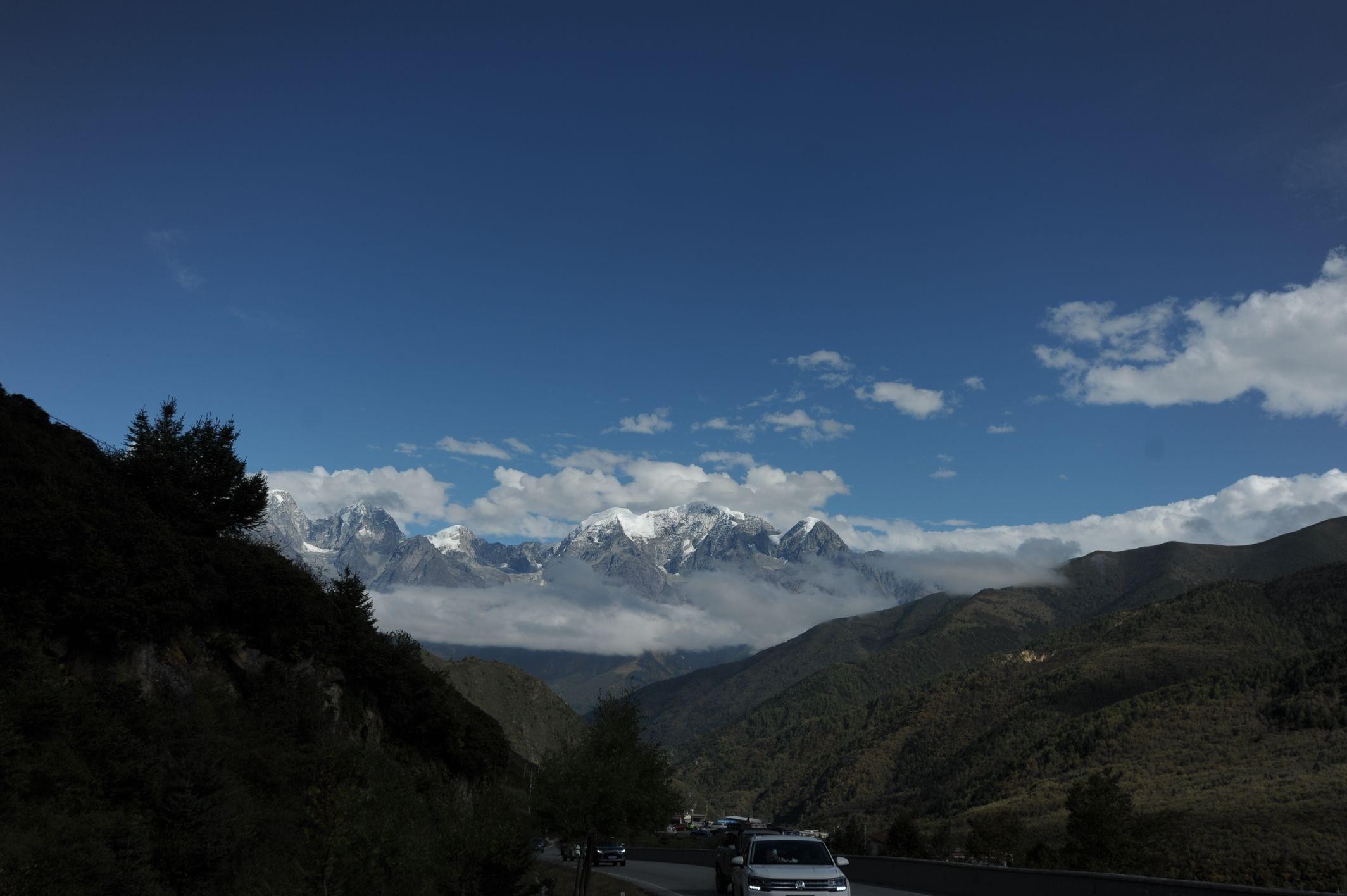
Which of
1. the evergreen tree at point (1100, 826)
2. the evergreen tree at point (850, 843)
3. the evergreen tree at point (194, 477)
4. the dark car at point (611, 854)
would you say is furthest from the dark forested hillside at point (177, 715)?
the evergreen tree at point (1100, 826)

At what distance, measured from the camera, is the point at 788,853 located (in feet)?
64.6

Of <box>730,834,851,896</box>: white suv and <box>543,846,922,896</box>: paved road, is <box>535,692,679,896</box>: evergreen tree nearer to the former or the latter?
<box>543,846,922,896</box>: paved road

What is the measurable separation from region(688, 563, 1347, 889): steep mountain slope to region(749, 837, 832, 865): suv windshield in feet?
78.4

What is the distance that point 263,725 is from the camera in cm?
3541

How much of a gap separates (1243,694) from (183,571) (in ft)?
381

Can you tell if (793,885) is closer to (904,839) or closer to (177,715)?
(177,715)

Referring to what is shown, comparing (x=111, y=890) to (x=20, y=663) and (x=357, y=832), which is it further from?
(x=20, y=663)

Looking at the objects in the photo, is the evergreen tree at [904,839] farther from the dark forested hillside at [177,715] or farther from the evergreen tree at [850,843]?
the dark forested hillside at [177,715]

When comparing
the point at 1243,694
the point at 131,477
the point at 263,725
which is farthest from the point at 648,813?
the point at 1243,694

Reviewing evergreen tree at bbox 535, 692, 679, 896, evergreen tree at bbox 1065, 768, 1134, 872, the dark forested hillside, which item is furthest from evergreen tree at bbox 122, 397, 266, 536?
evergreen tree at bbox 1065, 768, 1134, 872

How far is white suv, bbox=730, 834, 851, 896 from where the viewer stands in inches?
712

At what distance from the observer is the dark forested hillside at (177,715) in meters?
19.9

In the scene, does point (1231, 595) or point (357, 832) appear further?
point (1231, 595)

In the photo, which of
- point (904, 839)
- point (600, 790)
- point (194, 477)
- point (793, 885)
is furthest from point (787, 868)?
point (904, 839)
